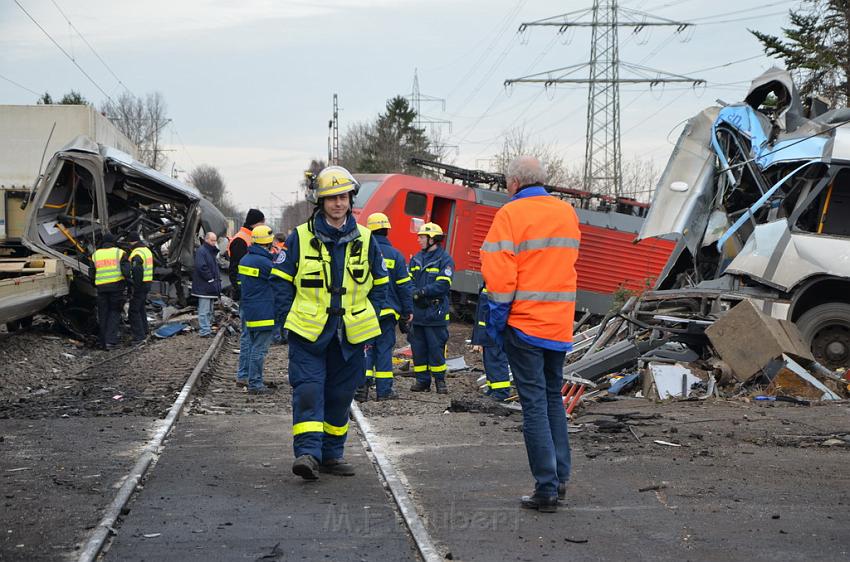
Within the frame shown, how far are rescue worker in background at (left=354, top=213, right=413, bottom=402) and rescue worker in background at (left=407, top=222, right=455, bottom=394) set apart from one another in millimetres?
596

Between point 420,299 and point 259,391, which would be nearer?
point 259,391

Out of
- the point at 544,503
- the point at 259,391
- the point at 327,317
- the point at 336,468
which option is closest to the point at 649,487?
the point at 544,503

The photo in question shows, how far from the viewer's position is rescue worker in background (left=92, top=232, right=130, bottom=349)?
1603 cm

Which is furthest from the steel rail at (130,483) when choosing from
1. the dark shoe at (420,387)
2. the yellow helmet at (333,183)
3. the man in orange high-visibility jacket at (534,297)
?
the dark shoe at (420,387)

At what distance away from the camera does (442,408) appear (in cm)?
955

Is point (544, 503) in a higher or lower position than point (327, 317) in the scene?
lower

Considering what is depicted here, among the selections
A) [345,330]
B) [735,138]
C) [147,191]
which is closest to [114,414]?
[345,330]

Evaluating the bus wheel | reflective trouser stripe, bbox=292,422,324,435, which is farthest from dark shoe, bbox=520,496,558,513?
the bus wheel

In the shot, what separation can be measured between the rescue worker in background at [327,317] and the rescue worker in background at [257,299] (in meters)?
3.96

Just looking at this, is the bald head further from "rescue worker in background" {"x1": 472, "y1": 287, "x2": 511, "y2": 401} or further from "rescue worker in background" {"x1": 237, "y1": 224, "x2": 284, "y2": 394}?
"rescue worker in background" {"x1": 237, "y1": 224, "x2": 284, "y2": 394}

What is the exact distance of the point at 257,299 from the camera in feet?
34.6

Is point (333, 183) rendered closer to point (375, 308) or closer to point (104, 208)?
point (375, 308)

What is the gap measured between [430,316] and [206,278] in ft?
23.1

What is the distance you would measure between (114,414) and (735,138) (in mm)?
8192
